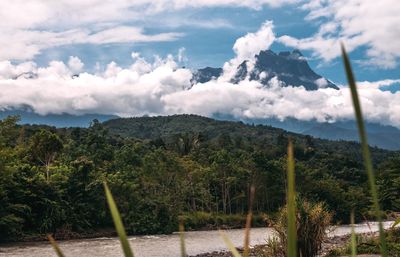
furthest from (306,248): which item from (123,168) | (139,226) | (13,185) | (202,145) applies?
(202,145)

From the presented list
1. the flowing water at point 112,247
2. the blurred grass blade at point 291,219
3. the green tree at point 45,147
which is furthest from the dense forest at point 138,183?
the blurred grass blade at point 291,219

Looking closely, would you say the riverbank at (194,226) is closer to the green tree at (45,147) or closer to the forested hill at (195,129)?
the green tree at (45,147)

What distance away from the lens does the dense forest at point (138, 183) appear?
34938 mm

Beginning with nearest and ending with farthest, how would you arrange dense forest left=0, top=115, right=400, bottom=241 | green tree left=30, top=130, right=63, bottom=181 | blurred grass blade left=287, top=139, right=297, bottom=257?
1. blurred grass blade left=287, top=139, right=297, bottom=257
2. dense forest left=0, top=115, right=400, bottom=241
3. green tree left=30, top=130, right=63, bottom=181

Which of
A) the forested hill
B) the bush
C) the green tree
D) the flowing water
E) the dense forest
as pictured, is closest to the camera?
the bush

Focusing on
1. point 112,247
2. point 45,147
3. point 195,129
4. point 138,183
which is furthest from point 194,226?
point 195,129

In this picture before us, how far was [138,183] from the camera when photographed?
45.6m

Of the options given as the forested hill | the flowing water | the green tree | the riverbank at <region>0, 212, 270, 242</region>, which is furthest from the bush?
the forested hill

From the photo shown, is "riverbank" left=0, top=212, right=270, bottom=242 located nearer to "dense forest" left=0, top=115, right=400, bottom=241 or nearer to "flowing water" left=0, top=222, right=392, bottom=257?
"dense forest" left=0, top=115, right=400, bottom=241

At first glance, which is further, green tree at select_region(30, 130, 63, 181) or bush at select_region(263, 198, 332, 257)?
green tree at select_region(30, 130, 63, 181)

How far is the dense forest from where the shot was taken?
3494 centimetres

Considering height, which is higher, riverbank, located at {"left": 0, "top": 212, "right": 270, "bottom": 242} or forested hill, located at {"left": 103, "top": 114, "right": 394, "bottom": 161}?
forested hill, located at {"left": 103, "top": 114, "right": 394, "bottom": 161}

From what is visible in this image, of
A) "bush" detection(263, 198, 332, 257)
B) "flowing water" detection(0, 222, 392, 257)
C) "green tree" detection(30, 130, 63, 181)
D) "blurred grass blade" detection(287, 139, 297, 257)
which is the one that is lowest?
"flowing water" detection(0, 222, 392, 257)

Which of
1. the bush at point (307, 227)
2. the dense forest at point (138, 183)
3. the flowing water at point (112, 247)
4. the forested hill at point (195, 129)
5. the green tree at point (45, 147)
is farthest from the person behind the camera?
the forested hill at point (195, 129)
